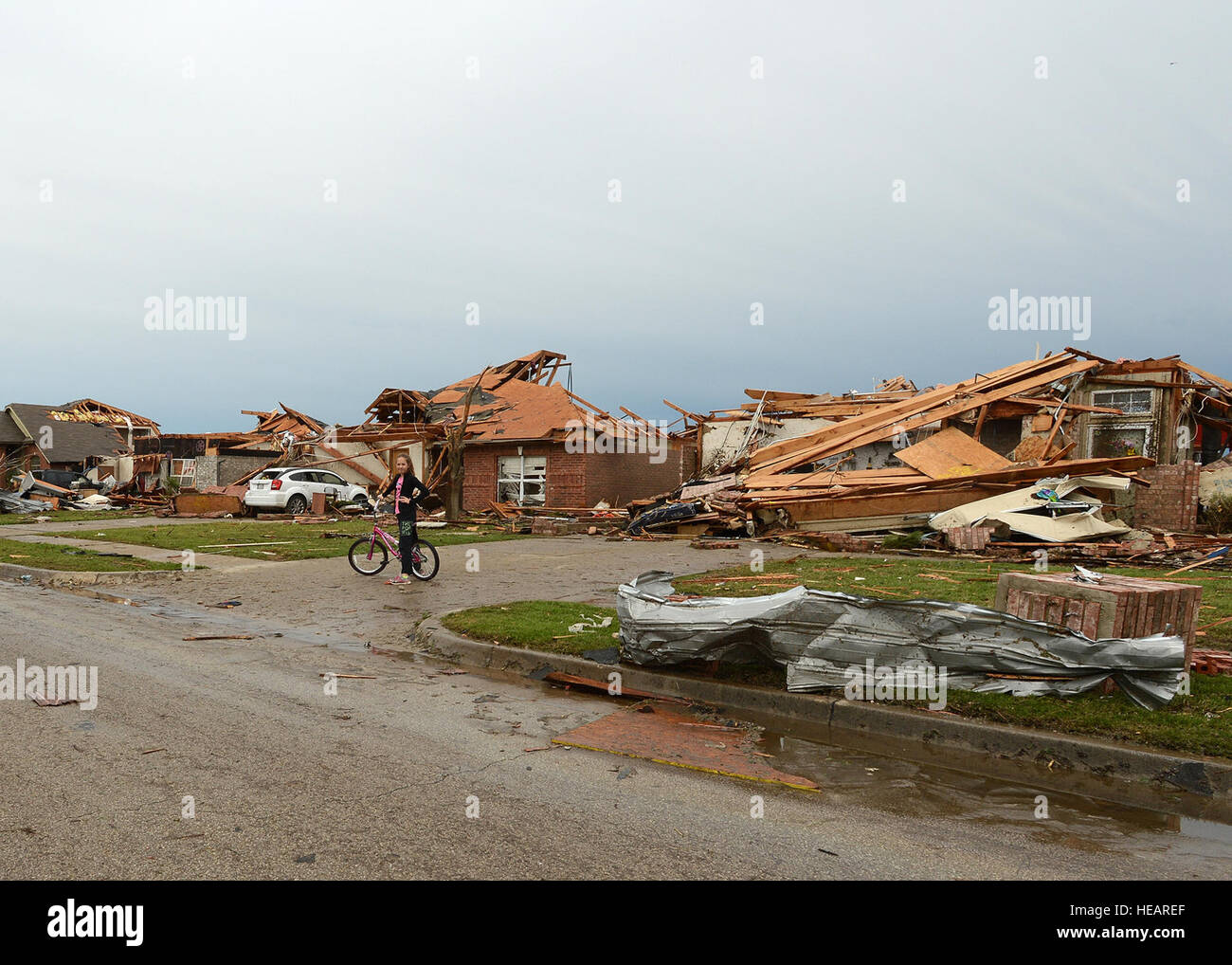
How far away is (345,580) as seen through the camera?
13.5 metres

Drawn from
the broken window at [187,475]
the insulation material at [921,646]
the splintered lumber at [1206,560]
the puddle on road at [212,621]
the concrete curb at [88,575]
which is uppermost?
the broken window at [187,475]

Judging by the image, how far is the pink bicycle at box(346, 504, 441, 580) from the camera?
1368 cm

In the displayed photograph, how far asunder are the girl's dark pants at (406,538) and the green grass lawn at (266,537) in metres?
4.40

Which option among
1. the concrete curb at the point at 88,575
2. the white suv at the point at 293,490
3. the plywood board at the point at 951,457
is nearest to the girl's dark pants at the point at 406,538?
the concrete curb at the point at 88,575

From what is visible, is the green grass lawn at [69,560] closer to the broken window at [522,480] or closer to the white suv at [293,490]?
the white suv at [293,490]

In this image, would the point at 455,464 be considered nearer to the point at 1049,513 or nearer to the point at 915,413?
the point at 915,413

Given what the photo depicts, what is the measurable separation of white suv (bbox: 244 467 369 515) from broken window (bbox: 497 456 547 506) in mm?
5244

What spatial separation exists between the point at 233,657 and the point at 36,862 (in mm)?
4488

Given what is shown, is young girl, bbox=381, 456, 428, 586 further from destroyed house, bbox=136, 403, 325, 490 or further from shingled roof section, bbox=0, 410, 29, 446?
shingled roof section, bbox=0, 410, 29, 446

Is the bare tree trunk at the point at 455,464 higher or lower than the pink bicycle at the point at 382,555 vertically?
higher

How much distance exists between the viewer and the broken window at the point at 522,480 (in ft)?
95.7

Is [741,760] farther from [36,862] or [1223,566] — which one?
[1223,566]

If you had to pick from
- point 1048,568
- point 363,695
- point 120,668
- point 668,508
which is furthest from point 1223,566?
point 120,668

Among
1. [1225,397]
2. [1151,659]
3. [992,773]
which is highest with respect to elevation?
[1225,397]
